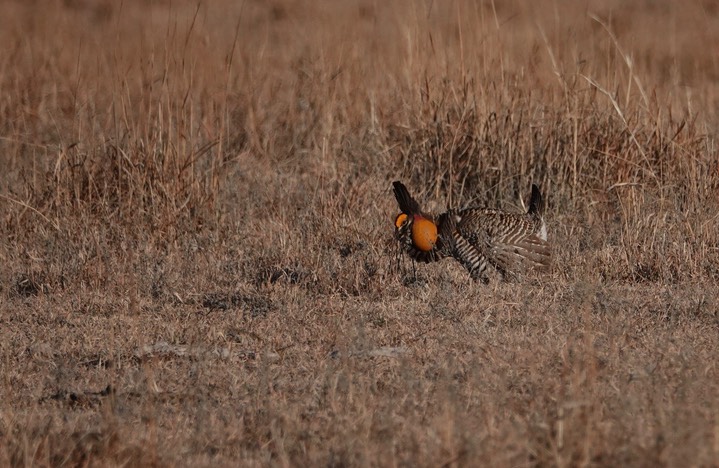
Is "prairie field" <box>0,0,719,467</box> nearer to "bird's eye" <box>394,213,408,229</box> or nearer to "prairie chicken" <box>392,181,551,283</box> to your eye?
"prairie chicken" <box>392,181,551,283</box>

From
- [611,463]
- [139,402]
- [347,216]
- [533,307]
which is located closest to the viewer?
[611,463]

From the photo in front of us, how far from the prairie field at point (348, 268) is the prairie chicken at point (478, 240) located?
122 millimetres

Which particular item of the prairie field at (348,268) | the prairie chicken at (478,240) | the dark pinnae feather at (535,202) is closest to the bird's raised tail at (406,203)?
the prairie chicken at (478,240)

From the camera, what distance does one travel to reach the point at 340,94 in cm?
838

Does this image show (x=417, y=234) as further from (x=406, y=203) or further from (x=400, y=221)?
(x=406, y=203)

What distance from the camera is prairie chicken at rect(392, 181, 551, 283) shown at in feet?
19.1

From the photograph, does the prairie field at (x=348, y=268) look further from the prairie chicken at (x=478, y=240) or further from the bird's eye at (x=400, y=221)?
the bird's eye at (x=400, y=221)

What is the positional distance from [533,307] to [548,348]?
67cm

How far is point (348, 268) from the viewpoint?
5.71 metres

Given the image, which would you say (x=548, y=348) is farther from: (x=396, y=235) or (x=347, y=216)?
(x=347, y=216)

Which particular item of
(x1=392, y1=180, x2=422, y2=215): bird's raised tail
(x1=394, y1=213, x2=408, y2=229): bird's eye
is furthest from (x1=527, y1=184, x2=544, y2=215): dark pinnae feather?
(x1=394, y1=213, x2=408, y2=229): bird's eye

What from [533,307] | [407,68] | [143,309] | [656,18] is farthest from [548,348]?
[656,18]

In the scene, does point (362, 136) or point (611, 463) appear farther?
point (362, 136)

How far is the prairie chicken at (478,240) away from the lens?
5812 millimetres
